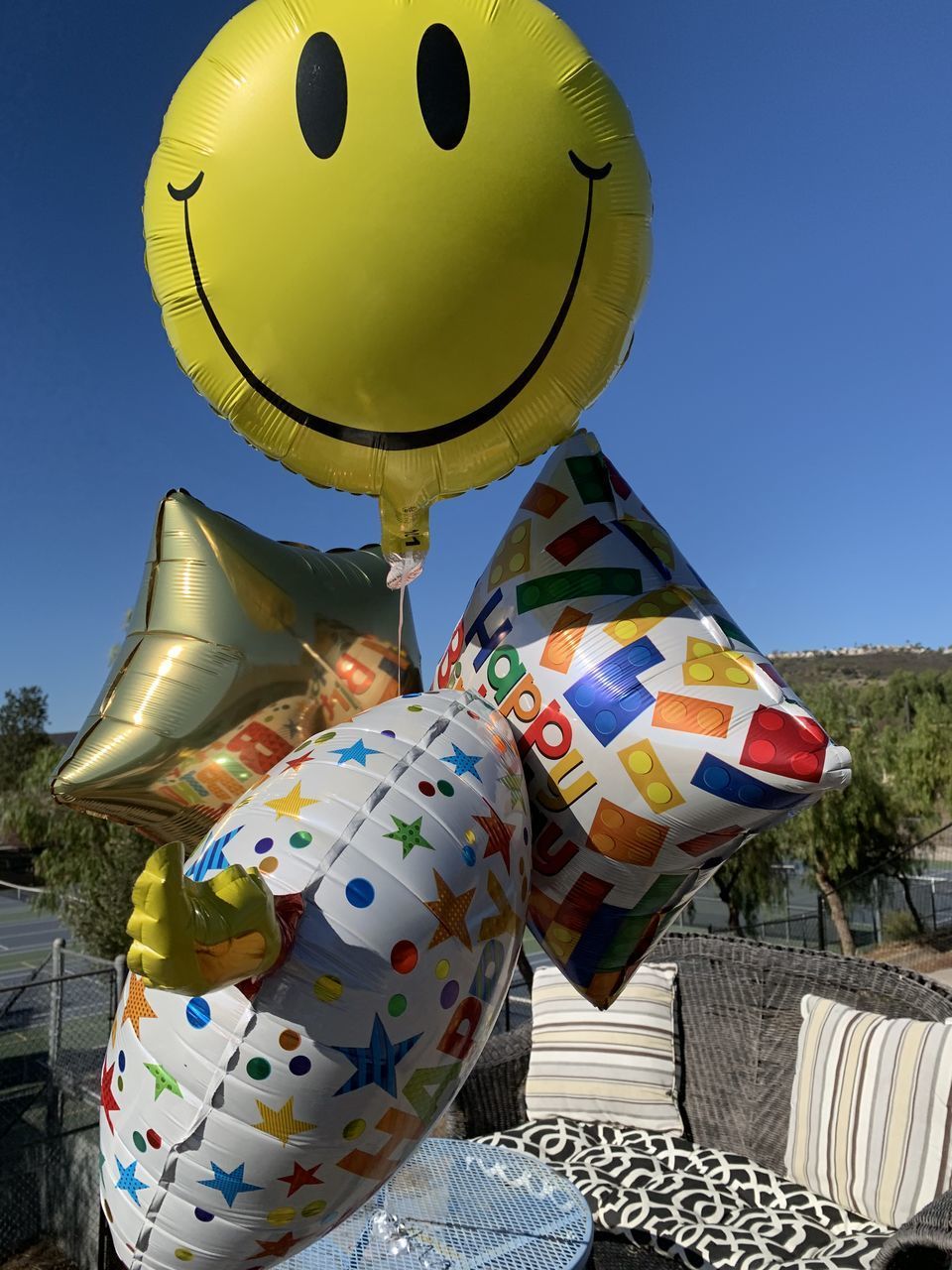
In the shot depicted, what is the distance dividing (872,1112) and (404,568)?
287cm

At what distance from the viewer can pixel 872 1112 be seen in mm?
3523

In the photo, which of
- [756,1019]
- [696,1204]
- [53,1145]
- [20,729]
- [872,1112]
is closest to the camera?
[872,1112]

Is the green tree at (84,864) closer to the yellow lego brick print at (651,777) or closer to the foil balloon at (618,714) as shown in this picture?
the foil balloon at (618,714)

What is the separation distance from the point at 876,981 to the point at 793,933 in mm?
9136

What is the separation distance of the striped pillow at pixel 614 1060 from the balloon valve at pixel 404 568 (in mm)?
2765

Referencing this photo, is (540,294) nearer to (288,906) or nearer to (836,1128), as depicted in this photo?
(288,906)

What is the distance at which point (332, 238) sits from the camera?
168cm

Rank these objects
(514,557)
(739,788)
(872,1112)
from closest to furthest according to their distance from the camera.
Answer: (739,788), (514,557), (872,1112)

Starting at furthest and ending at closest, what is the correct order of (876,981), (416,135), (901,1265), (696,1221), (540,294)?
1. (876,981)
2. (696,1221)
3. (901,1265)
4. (540,294)
5. (416,135)

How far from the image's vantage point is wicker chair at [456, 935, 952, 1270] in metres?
4.04

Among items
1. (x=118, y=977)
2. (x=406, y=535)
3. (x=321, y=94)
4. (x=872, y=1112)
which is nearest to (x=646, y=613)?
(x=406, y=535)

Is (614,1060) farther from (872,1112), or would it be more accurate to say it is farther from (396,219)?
(396,219)

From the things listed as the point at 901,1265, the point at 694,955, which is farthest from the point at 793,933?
the point at 901,1265

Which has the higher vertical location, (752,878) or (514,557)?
(514,557)
